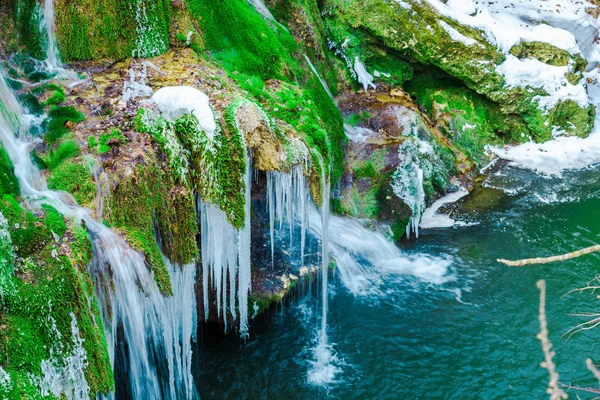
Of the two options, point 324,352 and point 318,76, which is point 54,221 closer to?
point 324,352

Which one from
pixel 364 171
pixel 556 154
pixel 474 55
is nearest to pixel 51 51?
pixel 364 171

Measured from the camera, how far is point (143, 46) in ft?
24.9

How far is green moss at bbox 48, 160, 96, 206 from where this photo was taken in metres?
5.57

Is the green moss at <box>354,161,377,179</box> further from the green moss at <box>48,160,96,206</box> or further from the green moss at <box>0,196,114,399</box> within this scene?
the green moss at <box>0,196,114,399</box>

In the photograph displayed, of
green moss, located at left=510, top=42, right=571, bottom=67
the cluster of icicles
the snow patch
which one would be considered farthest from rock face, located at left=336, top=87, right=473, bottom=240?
green moss, located at left=510, top=42, right=571, bottom=67

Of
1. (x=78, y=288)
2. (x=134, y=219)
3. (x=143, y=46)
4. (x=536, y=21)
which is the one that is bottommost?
(x=78, y=288)

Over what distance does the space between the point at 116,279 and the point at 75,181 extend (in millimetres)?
1214

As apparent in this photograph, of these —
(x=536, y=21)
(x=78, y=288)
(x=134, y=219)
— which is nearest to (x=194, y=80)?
(x=134, y=219)

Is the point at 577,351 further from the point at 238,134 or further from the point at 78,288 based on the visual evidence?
the point at 78,288

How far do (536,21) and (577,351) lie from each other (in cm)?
1090

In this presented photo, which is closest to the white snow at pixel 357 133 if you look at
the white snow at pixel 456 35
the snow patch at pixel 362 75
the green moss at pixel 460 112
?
the snow patch at pixel 362 75

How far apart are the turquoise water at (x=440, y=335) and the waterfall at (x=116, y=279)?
156cm

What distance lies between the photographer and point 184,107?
639 cm

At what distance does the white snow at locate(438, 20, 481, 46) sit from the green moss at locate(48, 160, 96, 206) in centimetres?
951
